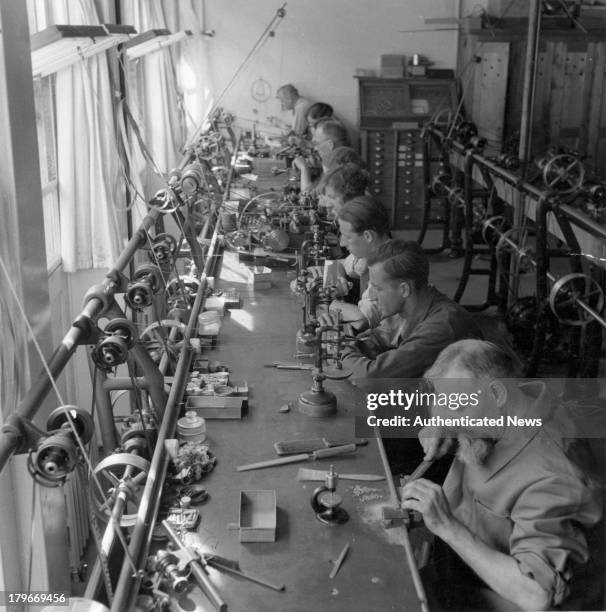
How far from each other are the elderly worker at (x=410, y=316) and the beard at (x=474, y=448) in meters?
0.98

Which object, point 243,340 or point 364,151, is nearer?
point 243,340

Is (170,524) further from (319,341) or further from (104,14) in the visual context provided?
(104,14)

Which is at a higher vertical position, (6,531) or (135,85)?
(135,85)

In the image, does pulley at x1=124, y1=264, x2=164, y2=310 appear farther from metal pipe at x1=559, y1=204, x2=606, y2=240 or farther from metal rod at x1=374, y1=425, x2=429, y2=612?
metal pipe at x1=559, y1=204, x2=606, y2=240

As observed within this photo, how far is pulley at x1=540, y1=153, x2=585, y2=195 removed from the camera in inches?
218

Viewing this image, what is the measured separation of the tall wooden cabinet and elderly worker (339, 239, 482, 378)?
21.0 ft

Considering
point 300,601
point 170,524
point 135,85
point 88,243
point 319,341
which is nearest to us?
point 300,601

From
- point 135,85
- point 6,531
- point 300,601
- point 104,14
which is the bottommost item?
point 6,531

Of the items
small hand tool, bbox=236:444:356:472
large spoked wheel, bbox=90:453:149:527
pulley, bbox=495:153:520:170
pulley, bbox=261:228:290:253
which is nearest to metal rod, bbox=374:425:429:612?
small hand tool, bbox=236:444:356:472

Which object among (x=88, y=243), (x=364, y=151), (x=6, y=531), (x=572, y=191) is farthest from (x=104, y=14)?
(x=364, y=151)

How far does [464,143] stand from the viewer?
24.7 ft

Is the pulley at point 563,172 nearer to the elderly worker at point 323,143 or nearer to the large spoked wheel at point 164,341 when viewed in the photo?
the elderly worker at point 323,143

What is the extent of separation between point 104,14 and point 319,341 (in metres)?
3.18

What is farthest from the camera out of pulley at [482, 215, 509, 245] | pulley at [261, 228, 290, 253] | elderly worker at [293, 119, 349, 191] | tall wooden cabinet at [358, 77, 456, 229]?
tall wooden cabinet at [358, 77, 456, 229]
